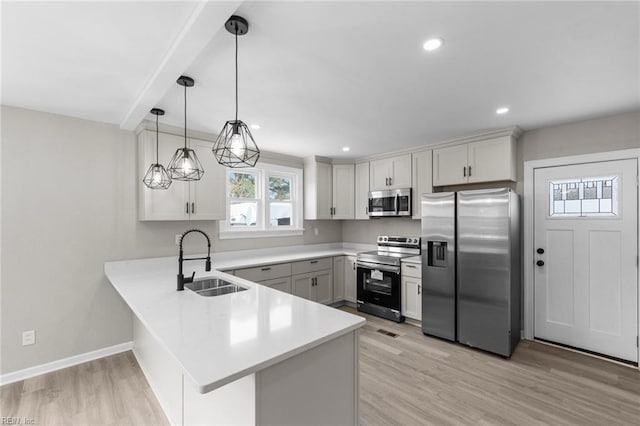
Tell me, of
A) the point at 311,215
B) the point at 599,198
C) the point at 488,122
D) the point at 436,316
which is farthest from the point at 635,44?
the point at 311,215

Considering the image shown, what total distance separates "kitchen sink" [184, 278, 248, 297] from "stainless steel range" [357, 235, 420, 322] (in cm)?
227

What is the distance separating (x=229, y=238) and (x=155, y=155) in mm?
1374

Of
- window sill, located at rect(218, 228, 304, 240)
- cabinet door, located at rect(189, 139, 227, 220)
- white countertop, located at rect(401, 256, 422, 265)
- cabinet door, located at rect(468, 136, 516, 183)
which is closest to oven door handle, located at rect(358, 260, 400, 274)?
white countertop, located at rect(401, 256, 422, 265)

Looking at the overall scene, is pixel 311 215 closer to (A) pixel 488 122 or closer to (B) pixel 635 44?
(A) pixel 488 122

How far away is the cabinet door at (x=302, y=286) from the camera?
3.96 meters

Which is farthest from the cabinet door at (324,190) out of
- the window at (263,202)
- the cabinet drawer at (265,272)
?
the cabinet drawer at (265,272)

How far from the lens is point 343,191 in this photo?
4938 millimetres

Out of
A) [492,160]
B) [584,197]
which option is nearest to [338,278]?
[492,160]

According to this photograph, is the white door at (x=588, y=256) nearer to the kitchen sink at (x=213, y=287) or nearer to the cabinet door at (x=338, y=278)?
the cabinet door at (x=338, y=278)

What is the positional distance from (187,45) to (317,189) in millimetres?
3258

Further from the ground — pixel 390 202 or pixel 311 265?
pixel 390 202

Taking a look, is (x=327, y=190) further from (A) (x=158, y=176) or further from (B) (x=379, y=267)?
(A) (x=158, y=176)

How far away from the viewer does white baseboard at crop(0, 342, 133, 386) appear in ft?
8.38

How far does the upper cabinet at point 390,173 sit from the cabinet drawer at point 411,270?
112cm
